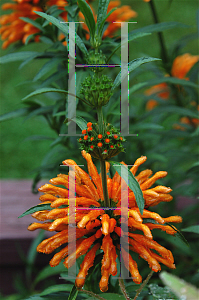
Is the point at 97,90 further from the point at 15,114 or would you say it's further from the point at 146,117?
the point at 146,117

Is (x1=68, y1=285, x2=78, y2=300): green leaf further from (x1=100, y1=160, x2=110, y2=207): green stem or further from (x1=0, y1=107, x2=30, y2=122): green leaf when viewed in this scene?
(x1=0, y1=107, x2=30, y2=122): green leaf

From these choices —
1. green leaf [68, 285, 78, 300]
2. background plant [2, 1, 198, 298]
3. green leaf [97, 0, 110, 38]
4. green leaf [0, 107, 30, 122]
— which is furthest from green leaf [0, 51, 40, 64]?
green leaf [68, 285, 78, 300]

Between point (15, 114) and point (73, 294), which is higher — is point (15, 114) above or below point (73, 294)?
above

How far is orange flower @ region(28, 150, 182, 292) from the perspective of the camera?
1.55 feet

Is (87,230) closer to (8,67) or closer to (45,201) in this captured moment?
(45,201)

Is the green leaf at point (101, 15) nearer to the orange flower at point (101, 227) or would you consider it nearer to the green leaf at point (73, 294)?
the orange flower at point (101, 227)

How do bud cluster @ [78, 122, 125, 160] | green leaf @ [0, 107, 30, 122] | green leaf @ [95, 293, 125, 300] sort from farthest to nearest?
green leaf @ [0, 107, 30, 122], green leaf @ [95, 293, 125, 300], bud cluster @ [78, 122, 125, 160]

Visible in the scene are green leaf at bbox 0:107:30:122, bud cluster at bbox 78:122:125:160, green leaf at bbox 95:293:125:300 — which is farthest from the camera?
green leaf at bbox 0:107:30:122

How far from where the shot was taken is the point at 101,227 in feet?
1.64

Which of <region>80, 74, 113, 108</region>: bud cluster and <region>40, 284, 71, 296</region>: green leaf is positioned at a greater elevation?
<region>80, 74, 113, 108</region>: bud cluster

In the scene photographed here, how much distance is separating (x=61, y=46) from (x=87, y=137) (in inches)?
17.5

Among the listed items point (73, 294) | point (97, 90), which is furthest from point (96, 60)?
point (73, 294)

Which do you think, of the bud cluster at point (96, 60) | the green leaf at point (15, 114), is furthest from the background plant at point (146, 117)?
the bud cluster at point (96, 60)

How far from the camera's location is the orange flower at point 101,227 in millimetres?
472
